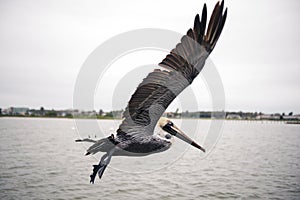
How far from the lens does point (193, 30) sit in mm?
6223

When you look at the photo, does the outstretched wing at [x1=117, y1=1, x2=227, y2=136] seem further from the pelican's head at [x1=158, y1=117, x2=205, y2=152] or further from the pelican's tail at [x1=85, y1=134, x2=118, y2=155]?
the pelican's tail at [x1=85, y1=134, x2=118, y2=155]

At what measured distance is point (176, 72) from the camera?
6.16 metres

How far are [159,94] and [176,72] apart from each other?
57 cm

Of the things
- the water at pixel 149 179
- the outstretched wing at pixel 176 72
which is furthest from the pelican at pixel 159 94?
the water at pixel 149 179

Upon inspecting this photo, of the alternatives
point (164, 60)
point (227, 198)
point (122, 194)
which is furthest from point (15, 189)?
point (164, 60)

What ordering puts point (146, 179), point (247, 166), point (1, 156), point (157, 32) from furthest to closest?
point (1, 156) < point (247, 166) < point (146, 179) < point (157, 32)

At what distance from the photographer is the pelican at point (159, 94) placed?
607cm

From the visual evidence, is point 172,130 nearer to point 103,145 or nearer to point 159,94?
point 159,94

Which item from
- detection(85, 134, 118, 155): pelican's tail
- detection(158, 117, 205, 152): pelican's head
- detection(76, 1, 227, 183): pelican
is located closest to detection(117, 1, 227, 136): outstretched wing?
detection(76, 1, 227, 183): pelican

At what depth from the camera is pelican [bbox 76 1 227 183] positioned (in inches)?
239

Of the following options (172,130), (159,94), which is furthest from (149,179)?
(159,94)

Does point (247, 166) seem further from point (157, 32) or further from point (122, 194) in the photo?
point (157, 32)

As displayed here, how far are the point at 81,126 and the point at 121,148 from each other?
1.41m

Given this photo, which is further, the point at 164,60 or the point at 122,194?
the point at 122,194
